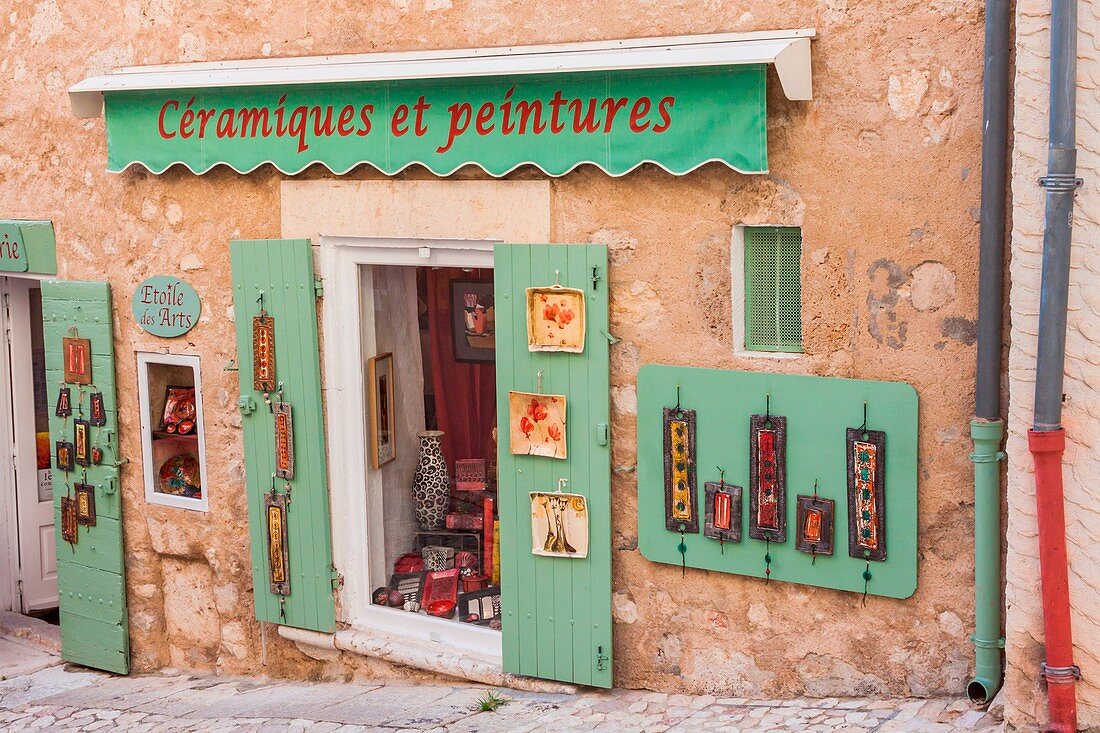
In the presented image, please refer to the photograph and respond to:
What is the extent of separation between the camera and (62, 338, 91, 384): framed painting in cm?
711

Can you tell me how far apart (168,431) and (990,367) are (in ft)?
14.2

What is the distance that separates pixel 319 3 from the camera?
6023mm

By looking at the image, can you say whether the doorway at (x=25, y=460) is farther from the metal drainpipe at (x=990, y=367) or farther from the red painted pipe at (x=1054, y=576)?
the red painted pipe at (x=1054, y=576)

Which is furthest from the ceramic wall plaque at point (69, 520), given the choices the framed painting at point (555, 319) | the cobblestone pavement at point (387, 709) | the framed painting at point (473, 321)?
the framed painting at point (555, 319)

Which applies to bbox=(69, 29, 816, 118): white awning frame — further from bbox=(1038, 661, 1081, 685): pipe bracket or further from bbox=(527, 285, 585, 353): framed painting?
bbox=(1038, 661, 1081, 685): pipe bracket

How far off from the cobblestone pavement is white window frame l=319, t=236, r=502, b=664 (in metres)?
0.27

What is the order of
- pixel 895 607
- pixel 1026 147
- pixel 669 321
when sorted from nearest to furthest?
1. pixel 1026 147
2. pixel 895 607
3. pixel 669 321

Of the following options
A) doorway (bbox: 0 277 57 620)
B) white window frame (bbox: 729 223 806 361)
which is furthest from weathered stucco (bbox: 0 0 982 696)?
doorway (bbox: 0 277 57 620)

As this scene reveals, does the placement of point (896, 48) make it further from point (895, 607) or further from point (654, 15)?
point (895, 607)

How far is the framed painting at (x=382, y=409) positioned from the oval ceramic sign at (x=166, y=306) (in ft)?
3.35

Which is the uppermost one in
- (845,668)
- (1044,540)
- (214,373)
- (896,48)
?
(896,48)

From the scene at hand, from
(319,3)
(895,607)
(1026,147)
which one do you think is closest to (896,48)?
(1026,147)

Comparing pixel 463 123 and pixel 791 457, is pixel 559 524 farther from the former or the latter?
pixel 463 123

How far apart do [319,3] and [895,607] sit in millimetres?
3607
